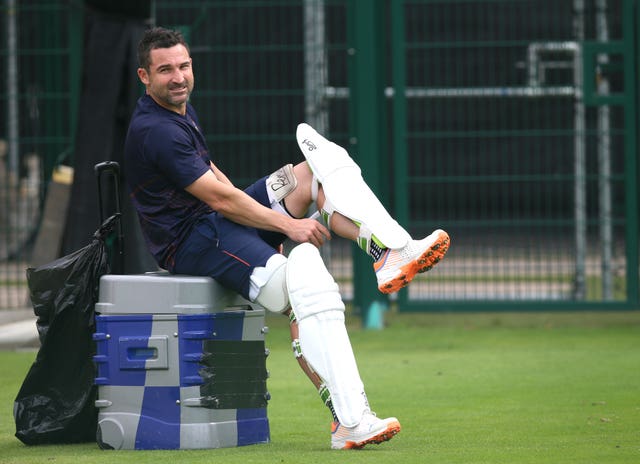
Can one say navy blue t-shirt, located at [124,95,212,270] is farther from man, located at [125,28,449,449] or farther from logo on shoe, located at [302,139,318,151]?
logo on shoe, located at [302,139,318,151]

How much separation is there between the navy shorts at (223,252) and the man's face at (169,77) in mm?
383

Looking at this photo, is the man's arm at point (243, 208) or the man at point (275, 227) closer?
the man at point (275, 227)

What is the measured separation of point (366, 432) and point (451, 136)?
419 cm

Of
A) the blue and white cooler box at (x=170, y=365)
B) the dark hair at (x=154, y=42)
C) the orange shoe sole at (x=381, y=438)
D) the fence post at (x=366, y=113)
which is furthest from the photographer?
the fence post at (x=366, y=113)

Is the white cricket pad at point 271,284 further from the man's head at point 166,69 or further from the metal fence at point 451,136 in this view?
the metal fence at point 451,136

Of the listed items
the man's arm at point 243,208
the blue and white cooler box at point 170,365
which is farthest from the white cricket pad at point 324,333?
the blue and white cooler box at point 170,365

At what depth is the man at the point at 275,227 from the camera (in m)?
3.68

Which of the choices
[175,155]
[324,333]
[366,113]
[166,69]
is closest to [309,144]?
[175,155]

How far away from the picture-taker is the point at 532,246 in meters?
8.15

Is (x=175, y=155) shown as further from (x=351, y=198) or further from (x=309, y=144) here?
(x=351, y=198)

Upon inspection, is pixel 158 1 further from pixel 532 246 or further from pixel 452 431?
pixel 452 431

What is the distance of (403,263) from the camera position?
12.5 ft

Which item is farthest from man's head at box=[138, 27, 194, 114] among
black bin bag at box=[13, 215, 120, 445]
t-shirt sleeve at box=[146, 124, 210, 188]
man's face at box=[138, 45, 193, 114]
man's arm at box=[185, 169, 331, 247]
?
black bin bag at box=[13, 215, 120, 445]

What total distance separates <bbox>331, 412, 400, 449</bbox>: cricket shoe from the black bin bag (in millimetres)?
868
